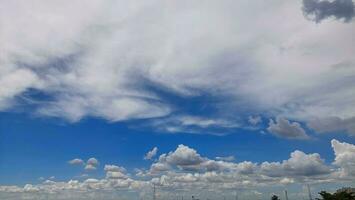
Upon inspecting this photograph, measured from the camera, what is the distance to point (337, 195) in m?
160

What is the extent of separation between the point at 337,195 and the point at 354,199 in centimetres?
632

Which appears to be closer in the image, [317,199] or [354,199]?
[354,199]

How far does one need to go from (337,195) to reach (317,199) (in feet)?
71.1

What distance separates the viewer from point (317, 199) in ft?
593

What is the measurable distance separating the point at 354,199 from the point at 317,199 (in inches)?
945

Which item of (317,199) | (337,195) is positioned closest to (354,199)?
(337,195)

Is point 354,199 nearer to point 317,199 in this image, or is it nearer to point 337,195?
point 337,195

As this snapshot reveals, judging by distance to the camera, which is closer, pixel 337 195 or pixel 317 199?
pixel 337 195

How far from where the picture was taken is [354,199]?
158375mm
